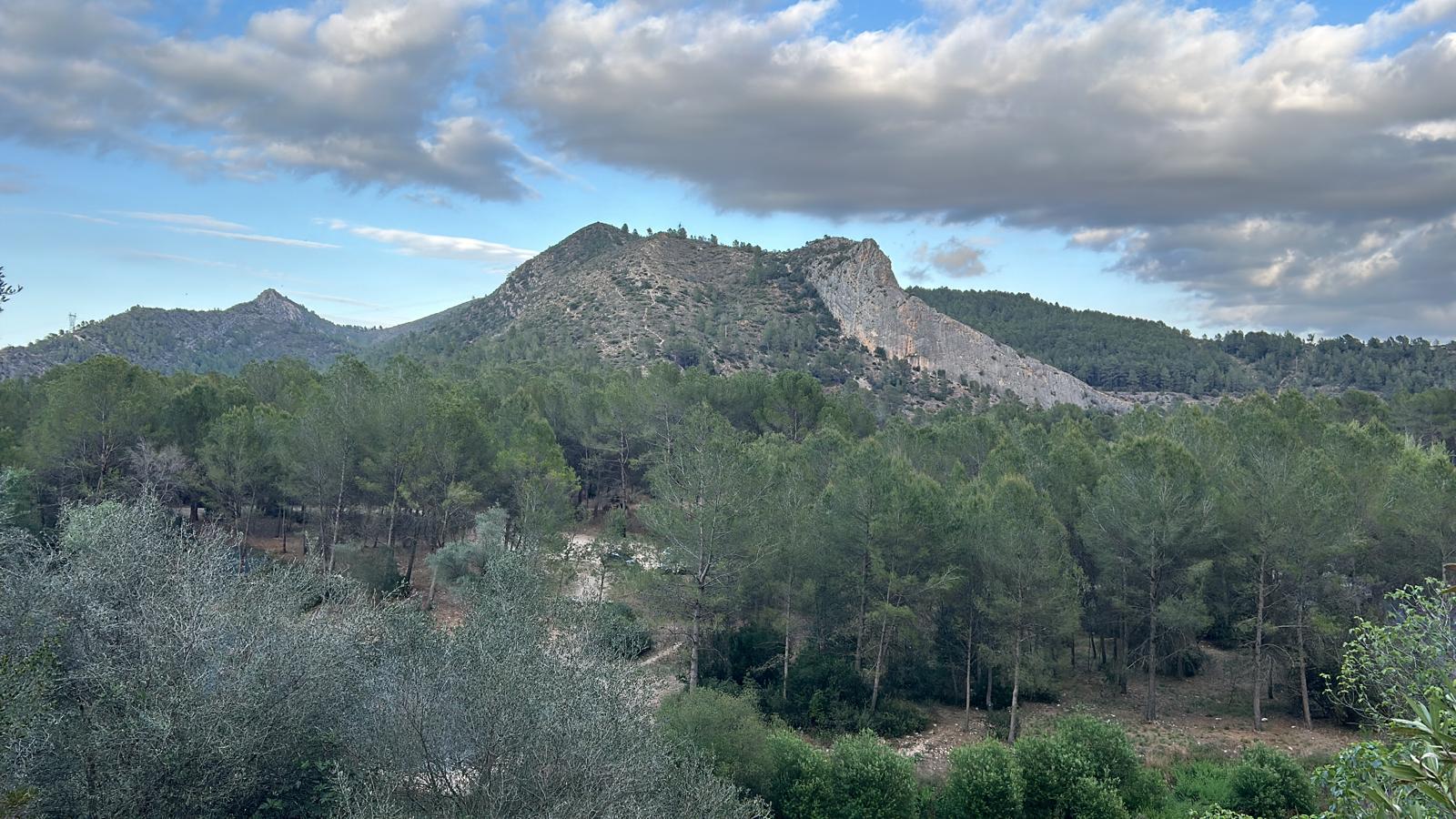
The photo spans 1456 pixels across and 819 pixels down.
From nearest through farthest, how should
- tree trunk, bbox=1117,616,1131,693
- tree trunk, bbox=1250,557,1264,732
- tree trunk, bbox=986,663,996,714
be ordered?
1. tree trunk, bbox=1250,557,1264,732
2. tree trunk, bbox=986,663,996,714
3. tree trunk, bbox=1117,616,1131,693

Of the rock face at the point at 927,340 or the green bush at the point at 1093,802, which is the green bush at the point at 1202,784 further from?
the rock face at the point at 927,340

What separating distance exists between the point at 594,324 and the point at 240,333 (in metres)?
105

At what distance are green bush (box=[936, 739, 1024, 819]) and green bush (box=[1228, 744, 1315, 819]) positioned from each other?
19.4 ft

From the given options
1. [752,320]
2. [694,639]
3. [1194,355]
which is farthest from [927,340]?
[694,639]

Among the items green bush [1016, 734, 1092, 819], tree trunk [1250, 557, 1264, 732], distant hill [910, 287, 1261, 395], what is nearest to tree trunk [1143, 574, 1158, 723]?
tree trunk [1250, 557, 1264, 732]

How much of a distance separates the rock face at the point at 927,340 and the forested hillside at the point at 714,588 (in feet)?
245

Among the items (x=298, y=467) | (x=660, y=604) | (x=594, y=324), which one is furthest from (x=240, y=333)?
(x=660, y=604)

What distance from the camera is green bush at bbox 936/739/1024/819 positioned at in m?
18.5

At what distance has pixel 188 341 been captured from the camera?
14888cm

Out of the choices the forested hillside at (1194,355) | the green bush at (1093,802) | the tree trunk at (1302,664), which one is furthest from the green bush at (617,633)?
the forested hillside at (1194,355)

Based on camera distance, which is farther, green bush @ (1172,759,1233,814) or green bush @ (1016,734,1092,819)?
green bush @ (1172,759,1233,814)

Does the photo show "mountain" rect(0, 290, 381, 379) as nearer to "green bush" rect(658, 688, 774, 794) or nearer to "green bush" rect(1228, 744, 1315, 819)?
"green bush" rect(658, 688, 774, 794)

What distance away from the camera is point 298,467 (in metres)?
31.7

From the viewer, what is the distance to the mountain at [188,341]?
368 feet
